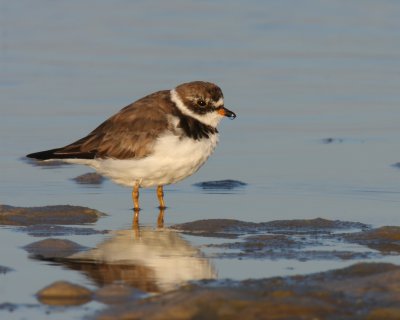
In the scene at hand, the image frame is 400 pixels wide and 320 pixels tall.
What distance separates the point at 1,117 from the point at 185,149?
3.53 metres

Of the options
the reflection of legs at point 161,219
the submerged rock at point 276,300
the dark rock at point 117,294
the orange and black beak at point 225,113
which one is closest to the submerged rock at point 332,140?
the orange and black beak at point 225,113

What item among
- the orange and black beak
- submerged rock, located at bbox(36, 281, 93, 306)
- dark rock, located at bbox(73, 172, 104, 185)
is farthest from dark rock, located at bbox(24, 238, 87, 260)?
dark rock, located at bbox(73, 172, 104, 185)

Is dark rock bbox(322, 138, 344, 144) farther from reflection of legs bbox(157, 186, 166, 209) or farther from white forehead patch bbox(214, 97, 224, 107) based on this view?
reflection of legs bbox(157, 186, 166, 209)

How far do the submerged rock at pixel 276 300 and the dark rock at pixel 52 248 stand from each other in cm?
133

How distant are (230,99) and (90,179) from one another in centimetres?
293

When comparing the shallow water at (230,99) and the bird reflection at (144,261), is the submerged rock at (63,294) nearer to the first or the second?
the shallow water at (230,99)

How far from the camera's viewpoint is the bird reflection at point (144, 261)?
7395mm

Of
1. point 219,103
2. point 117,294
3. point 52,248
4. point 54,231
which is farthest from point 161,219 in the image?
point 117,294

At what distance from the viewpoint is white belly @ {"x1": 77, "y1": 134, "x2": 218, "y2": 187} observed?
32.0 feet

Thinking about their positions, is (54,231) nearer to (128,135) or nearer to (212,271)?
(128,135)

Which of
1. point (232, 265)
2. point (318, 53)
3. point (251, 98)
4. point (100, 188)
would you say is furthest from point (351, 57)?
point (232, 265)

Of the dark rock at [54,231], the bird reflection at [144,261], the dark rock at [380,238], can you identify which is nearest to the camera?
the bird reflection at [144,261]

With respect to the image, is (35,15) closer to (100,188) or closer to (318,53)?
(318,53)

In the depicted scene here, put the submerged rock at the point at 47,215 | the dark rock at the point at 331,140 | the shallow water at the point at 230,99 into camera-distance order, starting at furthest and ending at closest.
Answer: the dark rock at the point at 331,140, the shallow water at the point at 230,99, the submerged rock at the point at 47,215
